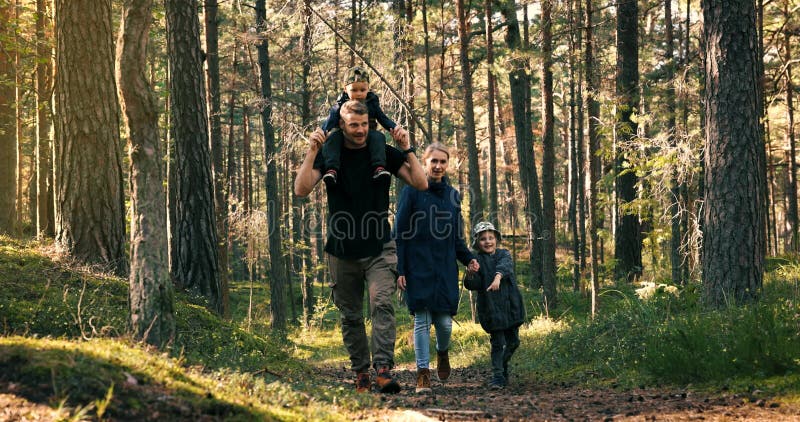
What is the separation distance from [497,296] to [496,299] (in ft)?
0.13

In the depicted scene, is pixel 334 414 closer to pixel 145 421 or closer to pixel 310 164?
pixel 145 421

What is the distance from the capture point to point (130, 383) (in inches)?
143

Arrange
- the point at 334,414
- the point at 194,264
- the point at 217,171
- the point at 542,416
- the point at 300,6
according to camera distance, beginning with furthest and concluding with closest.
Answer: the point at 217,171 < the point at 300,6 < the point at 194,264 < the point at 542,416 < the point at 334,414

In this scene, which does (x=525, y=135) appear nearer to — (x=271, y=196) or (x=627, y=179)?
(x=627, y=179)

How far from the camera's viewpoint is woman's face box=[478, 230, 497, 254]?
7.84 meters

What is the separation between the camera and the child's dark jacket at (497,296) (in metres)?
7.58

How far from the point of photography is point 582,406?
18.7ft

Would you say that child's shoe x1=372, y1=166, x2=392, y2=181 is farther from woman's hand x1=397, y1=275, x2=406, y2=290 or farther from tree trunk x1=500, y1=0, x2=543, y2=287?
tree trunk x1=500, y1=0, x2=543, y2=287

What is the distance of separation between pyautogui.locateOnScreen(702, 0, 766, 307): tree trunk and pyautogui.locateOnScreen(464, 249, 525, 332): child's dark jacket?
2.34 metres

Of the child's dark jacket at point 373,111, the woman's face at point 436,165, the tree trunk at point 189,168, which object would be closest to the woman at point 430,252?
the woman's face at point 436,165

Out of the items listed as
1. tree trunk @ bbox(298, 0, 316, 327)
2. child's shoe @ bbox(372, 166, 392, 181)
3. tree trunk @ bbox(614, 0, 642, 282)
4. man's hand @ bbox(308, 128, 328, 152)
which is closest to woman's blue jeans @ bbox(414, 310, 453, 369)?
child's shoe @ bbox(372, 166, 392, 181)

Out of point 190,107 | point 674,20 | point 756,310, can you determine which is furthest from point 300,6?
point 674,20

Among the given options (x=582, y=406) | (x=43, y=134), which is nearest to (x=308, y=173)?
(x=582, y=406)

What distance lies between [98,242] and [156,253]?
14.2ft
